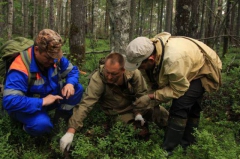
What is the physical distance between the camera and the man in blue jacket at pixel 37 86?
312cm

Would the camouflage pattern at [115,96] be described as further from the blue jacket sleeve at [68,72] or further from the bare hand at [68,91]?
the blue jacket sleeve at [68,72]

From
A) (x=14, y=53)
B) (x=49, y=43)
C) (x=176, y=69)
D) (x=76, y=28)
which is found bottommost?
(x=176, y=69)

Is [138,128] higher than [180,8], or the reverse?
[180,8]

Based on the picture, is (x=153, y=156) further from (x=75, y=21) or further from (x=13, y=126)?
(x=75, y=21)

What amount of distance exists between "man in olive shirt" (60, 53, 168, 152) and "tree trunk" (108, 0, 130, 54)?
1.01 m

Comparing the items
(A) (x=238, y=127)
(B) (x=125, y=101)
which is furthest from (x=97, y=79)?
(A) (x=238, y=127)

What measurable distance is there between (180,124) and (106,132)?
1.16 m

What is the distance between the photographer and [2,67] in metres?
3.60

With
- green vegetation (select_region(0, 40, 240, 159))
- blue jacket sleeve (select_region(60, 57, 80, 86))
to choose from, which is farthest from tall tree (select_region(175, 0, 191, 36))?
blue jacket sleeve (select_region(60, 57, 80, 86))

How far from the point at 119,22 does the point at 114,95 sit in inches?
58.5

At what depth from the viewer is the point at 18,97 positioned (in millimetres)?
3074

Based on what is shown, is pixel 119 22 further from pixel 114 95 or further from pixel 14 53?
pixel 14 53

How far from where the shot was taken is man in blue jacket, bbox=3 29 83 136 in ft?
10.2

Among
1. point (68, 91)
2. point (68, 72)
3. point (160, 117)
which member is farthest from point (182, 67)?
point (68, 72)
